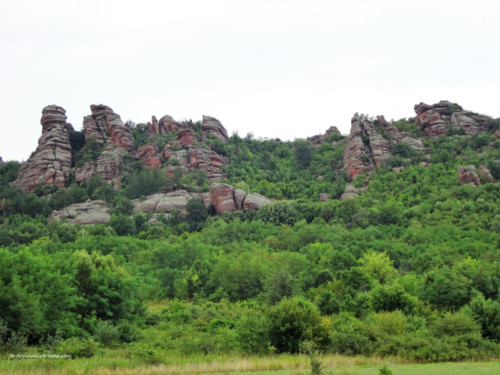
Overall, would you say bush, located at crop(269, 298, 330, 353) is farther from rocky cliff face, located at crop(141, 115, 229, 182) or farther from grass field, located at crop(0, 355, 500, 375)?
rocky cliff face, located at crop(141, 115, 229, 182)

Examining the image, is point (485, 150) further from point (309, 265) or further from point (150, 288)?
point (150, 288)

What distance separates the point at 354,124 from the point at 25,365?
96815 millimetres

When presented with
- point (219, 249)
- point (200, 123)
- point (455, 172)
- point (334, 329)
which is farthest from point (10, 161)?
point (334, 329)

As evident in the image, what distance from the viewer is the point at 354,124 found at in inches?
4254

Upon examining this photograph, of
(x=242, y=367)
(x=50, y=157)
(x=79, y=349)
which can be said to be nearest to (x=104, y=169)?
(x=50, y=157)

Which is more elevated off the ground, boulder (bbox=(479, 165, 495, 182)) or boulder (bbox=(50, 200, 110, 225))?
boulder (bbox=(479, 165, 495, 182))

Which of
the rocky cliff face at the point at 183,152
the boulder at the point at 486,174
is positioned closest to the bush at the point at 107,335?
the rocky cliff face at the point at 183,152

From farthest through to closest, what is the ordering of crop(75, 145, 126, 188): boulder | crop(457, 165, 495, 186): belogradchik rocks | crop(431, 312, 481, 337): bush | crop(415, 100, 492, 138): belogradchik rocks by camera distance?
crop(415, 100, 492, 138): belogradchik rocks < crop(75, 145, 126, 188): boulder < crop(457, 165, 495, 186): belogradchik rocks < crop(431, 312, 481, 337): bush

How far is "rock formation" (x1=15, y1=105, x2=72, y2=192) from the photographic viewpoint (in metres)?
94.6

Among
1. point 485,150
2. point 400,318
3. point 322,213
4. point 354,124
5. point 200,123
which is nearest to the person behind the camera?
point 400,318

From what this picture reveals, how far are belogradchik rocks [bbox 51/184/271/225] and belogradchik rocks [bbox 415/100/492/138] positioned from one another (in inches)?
1724

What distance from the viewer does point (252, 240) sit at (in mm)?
69750

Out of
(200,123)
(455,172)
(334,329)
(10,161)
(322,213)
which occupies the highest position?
A: (200,123)

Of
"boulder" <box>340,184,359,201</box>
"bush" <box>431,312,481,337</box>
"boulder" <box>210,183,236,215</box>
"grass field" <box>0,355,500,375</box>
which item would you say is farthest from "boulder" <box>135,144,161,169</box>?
"grass field" <box>0,355,500,375</box>
